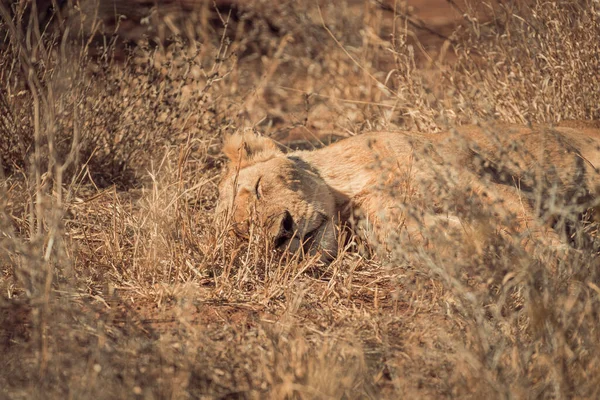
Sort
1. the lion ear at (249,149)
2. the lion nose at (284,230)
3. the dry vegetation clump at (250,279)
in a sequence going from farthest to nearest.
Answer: the lion ear at (249,149) < the lion nose at (284,230) < the dry vegetation clump at (250,279)

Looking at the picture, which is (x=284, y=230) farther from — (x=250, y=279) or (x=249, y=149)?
(x=249, y=149)

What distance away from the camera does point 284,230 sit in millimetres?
3512

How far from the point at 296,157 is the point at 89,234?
1147mm

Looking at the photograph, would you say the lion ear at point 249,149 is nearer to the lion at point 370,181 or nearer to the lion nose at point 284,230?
the lion at point 370,181

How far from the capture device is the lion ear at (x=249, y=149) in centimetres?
410

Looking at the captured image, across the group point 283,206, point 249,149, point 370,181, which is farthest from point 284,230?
point 249,149

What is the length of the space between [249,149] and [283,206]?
709 mm

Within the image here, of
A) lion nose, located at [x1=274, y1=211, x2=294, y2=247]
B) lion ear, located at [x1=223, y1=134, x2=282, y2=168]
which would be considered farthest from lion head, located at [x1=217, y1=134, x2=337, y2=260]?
lion ear, located at [x1=223, y1=134, x2=282, y2=168]

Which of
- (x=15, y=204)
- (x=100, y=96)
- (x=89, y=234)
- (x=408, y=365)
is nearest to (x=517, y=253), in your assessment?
(x=408, y=365)

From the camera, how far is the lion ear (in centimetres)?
410

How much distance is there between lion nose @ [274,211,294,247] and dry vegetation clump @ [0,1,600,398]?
96mm

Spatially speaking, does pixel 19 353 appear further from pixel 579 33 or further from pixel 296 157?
pixel 579 33

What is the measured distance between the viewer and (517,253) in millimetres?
2561

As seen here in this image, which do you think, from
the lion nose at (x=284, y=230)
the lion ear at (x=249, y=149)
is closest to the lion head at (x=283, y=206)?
the lion nose at (x=284, y=230)
